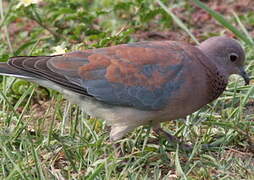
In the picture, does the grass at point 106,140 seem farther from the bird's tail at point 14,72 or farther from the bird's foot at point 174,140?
the bird's tail at point 14,72

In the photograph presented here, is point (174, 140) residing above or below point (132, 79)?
below

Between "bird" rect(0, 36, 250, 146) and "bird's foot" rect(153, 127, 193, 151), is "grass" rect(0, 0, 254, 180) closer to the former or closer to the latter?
"bird's foot" rect(153, 127, 193, 151)

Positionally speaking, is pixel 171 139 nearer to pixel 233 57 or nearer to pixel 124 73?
pixel 124 73

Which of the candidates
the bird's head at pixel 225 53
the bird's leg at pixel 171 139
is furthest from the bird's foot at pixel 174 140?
the bird's head at pixel 225 53

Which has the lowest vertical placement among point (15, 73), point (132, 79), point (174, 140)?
point (174, 140)

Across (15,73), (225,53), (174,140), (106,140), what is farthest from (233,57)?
(15,73)

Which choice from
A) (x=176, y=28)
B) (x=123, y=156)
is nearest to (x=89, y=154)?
(x=123, y=156)

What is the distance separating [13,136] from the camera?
182 inches

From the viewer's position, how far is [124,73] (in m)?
4.49

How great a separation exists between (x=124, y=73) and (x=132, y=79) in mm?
70

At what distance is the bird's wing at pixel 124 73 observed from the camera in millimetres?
4469

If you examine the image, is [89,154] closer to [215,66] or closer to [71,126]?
[71,126]

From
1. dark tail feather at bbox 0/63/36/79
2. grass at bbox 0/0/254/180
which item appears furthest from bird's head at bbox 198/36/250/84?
dark tail feather at bbox 0/63/36/79

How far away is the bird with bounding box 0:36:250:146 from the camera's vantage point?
175 inches
